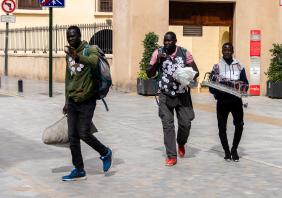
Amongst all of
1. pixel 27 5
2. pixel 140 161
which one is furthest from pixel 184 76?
pixel 27 5

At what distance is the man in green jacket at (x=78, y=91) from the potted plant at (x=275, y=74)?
1287 cm

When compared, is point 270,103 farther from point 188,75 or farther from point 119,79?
point 188,75

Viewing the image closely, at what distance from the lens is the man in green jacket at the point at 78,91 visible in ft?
26.5

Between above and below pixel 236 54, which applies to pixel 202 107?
below

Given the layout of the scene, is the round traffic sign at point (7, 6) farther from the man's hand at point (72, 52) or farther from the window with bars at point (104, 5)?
the man's hand at point (72, 52)

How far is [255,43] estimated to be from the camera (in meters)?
21.4

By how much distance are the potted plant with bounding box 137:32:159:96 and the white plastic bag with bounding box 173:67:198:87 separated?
37.1 feet

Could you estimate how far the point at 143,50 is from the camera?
2134 cm

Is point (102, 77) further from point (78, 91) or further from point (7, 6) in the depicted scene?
point (7, 6)

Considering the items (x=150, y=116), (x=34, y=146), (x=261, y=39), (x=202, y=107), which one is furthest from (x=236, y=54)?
(x=34, y=146)

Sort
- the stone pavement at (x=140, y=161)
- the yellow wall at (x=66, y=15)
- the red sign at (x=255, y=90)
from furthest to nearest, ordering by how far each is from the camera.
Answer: the yellow wall at (x=66, y=15)
the red sign at (x=255, y=90)
the stone pavement at (x=140, y=161)

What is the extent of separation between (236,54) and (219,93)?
12.4 metres

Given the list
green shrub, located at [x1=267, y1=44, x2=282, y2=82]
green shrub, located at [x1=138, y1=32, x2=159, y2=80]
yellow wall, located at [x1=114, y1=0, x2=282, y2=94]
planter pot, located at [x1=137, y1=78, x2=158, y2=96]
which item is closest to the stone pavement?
planter pot, located at [x1=137, y1=78, x2=158, y2=96]

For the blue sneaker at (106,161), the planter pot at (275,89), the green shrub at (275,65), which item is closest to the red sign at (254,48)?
the green shrub at (275,65)
